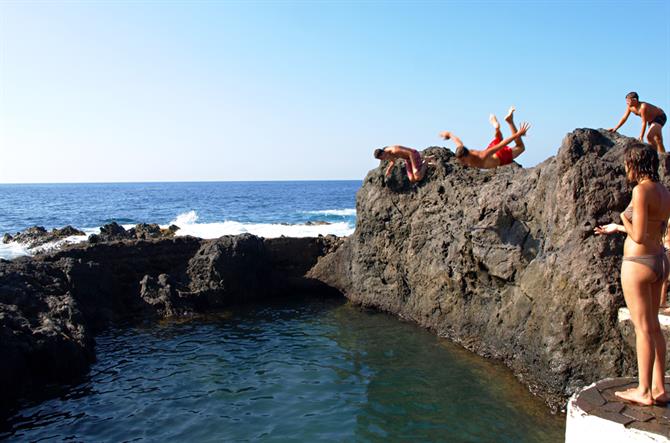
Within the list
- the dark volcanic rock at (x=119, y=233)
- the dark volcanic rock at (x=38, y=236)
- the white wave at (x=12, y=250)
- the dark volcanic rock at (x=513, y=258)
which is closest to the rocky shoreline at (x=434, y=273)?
the dark volcanic rock at (x=513, y=258)

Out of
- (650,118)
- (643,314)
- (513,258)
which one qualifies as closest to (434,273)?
(513,258)

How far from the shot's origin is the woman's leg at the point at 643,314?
579 centimetres

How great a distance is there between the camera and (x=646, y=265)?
5762 mm

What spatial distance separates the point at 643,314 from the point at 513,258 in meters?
5.96

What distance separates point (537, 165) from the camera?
12172 millimetres

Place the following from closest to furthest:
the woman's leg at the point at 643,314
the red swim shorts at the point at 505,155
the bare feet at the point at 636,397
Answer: the woman's leg at the point at 643,314 < the bare feet at the point at 636,397 < the red swim shorts at the point at 505,155

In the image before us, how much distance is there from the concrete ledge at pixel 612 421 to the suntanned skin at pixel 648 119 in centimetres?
690

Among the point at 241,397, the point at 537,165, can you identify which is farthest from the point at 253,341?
the point at 537,165

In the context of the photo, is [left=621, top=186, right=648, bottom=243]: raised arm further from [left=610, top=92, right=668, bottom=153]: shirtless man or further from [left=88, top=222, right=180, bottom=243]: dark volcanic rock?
[left=88, top=222, right=180, bottom=243]: dark volcanic rock

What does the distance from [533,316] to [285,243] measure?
11278 mm

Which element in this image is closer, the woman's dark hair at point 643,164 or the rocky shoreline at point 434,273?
the woman's dark hair at point 643,164

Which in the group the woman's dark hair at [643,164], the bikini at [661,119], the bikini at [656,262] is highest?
the bikini at [661,119]

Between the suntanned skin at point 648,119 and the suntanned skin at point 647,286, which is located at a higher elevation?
the suntanned skin at point 648,119

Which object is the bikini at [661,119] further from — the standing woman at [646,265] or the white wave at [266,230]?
the white wave at [266,230]
